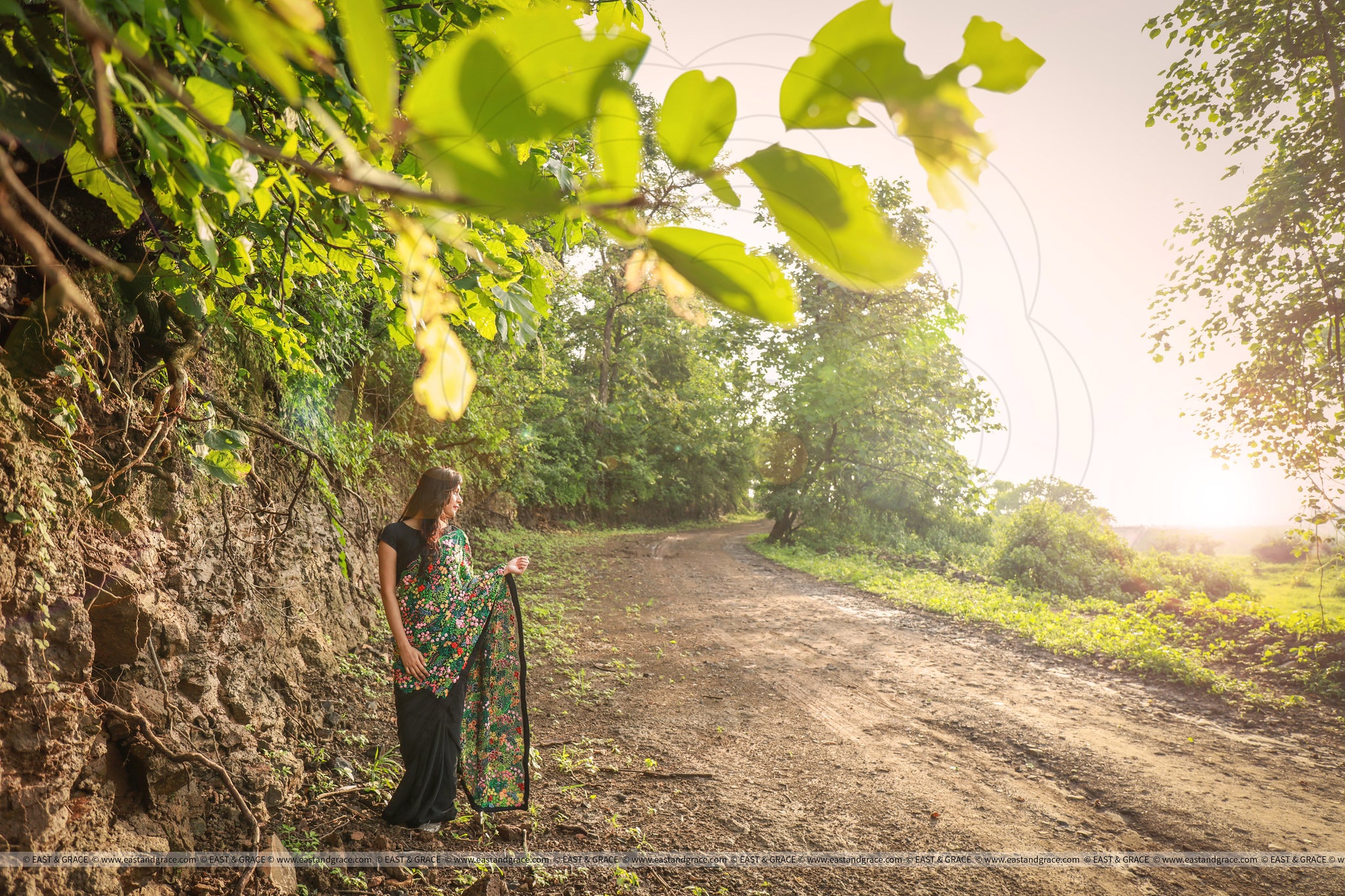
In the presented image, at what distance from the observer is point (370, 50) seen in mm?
274

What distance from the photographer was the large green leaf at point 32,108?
2.74 ft

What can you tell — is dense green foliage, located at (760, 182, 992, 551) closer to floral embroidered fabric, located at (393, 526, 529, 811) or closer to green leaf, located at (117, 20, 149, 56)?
floral embroidered fabric, located at (393, 526, 529, 811)

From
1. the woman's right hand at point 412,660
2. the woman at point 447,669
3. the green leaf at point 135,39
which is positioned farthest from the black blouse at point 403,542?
the green leaf at point 135,39

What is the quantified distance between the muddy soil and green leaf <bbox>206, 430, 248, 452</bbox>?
1.62 m

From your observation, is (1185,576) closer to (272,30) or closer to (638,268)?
(638,268)

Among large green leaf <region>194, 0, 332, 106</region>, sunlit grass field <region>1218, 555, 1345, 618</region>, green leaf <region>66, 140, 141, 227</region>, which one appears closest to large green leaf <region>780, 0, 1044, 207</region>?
large green leaf <region>194, 0, 332, 106</region>

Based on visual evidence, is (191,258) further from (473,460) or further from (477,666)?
Result: (473,460)

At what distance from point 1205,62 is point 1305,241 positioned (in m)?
2.21

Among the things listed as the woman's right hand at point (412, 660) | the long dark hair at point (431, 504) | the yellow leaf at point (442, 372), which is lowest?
the woman's right hand at point (412, 660)

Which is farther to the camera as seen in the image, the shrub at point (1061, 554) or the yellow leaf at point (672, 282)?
the shrub at point (1061, 554)

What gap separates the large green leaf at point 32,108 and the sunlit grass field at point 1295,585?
896 cm

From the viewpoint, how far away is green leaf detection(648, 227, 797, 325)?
14.0 inches

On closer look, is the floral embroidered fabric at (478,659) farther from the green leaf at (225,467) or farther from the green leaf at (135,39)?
the green leaf at (135,39)

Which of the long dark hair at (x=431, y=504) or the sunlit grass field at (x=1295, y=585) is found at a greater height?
the long dark hair at (x=431, y=504)
